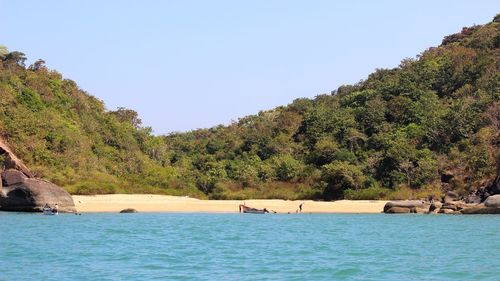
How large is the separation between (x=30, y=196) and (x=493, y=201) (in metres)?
32.2

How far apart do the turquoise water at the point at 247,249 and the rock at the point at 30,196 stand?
2791mm

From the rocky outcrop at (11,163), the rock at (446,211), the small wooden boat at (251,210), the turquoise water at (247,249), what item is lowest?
the turquoise water at (247,249)

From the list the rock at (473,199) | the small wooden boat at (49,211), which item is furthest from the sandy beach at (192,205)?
the rock at (473,199)

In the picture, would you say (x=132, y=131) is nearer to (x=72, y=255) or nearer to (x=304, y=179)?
(x=304, y=179)

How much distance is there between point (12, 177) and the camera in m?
48.1

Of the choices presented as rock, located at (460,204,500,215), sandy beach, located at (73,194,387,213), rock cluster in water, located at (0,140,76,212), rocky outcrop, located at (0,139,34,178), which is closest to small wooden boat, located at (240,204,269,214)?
sandy beach, located at (73,194,387,213)

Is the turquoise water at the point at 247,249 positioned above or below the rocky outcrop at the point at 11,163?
below

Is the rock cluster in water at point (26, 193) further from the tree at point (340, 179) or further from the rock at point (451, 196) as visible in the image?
the rock at point (451, 196)

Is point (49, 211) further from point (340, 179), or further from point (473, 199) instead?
point (473, 199)

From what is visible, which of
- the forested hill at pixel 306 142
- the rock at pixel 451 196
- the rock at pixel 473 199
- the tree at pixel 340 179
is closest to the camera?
the rock at pixel 473 199

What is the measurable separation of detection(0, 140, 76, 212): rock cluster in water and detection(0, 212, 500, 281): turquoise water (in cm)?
285

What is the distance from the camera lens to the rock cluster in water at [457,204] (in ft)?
165

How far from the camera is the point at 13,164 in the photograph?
168ft

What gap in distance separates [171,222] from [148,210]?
38.4ft
